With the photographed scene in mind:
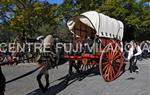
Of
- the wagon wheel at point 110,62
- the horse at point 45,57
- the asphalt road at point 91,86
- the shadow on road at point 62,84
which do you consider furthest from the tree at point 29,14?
the horse at point 45,57

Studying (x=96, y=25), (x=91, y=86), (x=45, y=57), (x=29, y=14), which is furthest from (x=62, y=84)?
(x=29, y=14)

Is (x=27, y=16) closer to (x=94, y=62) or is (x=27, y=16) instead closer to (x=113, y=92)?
(x=94, y=62)

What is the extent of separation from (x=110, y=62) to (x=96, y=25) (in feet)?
5.28

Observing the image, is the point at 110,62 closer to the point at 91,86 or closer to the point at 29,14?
the point at 91,86

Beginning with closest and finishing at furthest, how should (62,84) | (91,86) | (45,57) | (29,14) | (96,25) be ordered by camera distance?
(45,57), (91,86), (62,84), (96,25), (29,14)

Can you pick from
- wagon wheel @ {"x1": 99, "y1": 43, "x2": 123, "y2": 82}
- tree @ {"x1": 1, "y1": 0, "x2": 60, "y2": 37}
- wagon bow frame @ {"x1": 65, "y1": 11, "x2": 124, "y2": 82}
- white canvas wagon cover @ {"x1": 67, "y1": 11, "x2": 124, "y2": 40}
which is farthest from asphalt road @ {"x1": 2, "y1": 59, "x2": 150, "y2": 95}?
tree @ {"x1": 1, "y1": 0, "x2": 60, "y2": 37}

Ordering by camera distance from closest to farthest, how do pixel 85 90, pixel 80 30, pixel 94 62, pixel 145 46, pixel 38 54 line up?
pixel 38 54 → pixel 85 90 → pixel 94 62 → pixel 80 30 → pixel 145 46

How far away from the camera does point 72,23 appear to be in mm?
16453

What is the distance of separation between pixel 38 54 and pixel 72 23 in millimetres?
4641

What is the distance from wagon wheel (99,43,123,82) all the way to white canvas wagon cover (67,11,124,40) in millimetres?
623

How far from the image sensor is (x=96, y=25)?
15.3 meters

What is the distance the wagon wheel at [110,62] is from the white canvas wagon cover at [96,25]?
623 mm

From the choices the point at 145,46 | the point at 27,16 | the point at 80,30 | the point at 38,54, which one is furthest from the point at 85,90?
the point at 145,46

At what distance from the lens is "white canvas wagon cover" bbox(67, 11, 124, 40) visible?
1536cm
